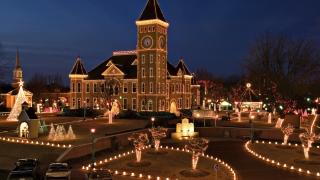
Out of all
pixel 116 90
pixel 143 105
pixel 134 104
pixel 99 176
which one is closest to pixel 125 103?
pixel 134 104

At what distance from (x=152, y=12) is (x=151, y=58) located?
7.74 metres

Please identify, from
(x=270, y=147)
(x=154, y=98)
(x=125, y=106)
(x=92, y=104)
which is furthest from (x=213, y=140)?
(x=92, y=104)

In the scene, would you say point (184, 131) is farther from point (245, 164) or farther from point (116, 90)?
point (116, 90)

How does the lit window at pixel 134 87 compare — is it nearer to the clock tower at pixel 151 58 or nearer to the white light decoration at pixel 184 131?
the clock tower at pixel 151 58

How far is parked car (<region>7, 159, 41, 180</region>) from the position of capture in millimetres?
19703

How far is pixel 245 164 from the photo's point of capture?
2683 cm

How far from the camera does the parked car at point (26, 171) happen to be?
64.6ft

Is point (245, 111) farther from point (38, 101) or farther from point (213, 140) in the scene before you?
point (38, 101)

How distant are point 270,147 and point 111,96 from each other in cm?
4457

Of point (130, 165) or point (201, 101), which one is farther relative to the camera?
point (201, 101)

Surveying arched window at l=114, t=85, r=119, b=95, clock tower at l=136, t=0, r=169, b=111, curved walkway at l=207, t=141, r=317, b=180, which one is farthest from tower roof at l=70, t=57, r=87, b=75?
curved walkway at l=207, t=141, r=317, b=180

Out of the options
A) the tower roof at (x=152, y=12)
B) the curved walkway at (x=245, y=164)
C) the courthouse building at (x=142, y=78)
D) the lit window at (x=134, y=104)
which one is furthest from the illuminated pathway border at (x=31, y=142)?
the tower roof at (x=152, y=12)

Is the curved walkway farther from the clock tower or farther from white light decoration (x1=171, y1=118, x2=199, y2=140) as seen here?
the clock tower

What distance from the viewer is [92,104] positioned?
258ft
